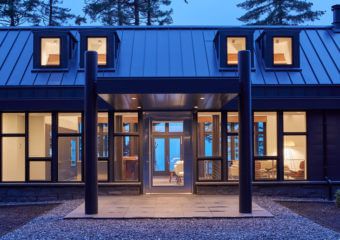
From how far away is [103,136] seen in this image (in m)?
17.5

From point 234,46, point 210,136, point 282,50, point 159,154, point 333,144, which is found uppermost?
point 234,46

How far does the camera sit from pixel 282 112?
686 inches

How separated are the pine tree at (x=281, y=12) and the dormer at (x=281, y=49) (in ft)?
55.3

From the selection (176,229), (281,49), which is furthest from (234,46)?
(176,229)

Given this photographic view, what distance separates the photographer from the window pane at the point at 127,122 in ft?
57.8

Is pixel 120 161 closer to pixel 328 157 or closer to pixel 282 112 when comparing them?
pixel 282 112

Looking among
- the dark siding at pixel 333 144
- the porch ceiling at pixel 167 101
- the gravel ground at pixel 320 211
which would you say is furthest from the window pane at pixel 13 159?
the dark siding at pixel 333 144

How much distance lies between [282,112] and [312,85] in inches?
51.5

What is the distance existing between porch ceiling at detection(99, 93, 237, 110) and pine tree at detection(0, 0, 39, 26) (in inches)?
840

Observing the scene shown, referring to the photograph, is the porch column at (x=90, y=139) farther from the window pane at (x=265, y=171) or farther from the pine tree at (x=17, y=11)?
the pine tree at (x=17, y=11)

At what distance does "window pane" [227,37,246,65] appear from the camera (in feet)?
61.3

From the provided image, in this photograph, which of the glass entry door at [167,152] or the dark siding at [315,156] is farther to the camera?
the glass entry door at [167,152]

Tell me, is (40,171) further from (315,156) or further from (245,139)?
(315,156)

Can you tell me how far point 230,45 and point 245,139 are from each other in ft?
21.3
